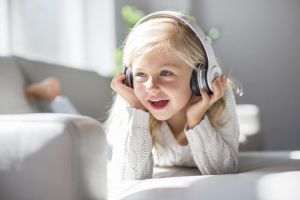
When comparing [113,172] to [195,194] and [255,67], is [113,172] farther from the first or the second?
[255,67]

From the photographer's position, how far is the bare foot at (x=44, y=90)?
1.40 metres

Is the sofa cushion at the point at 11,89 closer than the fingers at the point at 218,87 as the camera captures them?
No

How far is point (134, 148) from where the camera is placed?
1060 mm

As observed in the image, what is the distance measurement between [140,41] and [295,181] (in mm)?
477

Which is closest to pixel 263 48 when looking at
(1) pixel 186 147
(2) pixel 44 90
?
(2) pixel 44 90

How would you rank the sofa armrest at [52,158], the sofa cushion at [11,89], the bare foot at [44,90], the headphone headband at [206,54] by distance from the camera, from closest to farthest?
the sofa armrest at [52,158]
the headphone headband at [206,54]
the sofa cushion at [11,89]
the bare foot at [44,90]

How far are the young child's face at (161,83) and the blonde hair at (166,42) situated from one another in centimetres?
1

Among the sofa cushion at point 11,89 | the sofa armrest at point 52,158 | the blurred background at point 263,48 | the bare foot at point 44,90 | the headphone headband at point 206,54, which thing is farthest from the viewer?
the blurred background at point 263,48

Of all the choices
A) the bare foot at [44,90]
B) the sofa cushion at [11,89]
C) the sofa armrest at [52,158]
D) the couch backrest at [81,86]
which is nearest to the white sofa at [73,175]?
the sofa armrest at [52,158]

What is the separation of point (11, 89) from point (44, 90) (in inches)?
7.3

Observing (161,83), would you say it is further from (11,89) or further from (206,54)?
(11,89)

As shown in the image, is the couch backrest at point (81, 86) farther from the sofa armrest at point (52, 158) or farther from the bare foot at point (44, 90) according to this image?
the sofa armrest at point (52, 158)

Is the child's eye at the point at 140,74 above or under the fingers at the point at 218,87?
above

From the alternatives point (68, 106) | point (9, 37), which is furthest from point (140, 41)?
point (9, 37)
